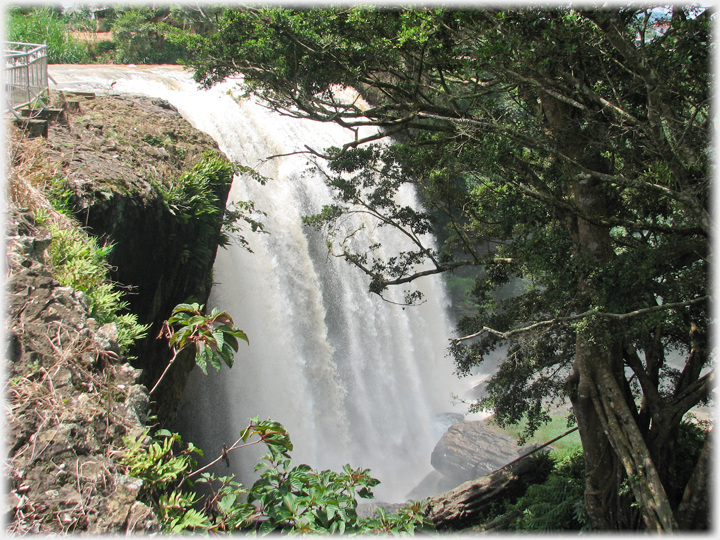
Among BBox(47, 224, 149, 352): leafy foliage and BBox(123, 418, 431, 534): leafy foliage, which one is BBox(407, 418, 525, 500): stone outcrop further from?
BBox(123, 418, 431, 534): leafy foliage

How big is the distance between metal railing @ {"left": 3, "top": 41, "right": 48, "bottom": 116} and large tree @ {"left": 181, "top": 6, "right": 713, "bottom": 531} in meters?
2.09

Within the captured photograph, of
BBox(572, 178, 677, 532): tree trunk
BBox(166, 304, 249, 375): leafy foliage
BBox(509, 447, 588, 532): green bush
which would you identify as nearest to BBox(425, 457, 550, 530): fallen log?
BBox(509, 447, 588, 532): green bush

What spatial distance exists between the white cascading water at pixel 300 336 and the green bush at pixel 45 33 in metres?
5.89

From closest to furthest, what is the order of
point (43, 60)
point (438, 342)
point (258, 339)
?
point (43, 60)
point (258, 339)
point (438, 342)

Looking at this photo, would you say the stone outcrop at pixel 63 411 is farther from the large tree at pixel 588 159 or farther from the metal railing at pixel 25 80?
the large tree at pixel 588 159

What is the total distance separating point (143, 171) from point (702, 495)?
8.76m

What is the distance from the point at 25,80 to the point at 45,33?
18001 mm

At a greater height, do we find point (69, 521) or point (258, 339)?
point (258, 339)

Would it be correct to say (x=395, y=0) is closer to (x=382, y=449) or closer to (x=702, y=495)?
(x=702, y=495)

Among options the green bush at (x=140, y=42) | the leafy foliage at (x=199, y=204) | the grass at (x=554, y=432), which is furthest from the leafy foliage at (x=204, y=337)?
the green bush at (x=140, y=42)

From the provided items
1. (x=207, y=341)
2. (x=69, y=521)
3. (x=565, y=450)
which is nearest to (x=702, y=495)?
(x=565, y=450)

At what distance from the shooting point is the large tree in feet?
18.7

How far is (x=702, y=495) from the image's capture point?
21.8 ft

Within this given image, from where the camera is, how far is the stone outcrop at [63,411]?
2.90 metres
